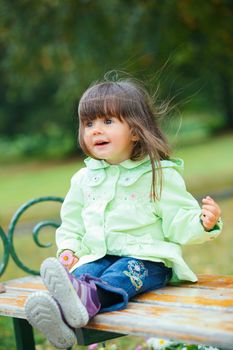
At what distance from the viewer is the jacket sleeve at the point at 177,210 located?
2803mm

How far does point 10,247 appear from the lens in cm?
359

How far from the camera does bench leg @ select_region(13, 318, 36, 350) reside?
3.06 meters

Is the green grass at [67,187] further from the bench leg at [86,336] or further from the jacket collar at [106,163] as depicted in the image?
the bench leg at [86,336]

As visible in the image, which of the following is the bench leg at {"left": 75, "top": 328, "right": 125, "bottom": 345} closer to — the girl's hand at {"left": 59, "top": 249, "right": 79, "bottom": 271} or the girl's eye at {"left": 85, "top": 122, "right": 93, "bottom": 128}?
the girl's hand at {"left": 59, "top": 249, "right": 79, "bottom": 271}

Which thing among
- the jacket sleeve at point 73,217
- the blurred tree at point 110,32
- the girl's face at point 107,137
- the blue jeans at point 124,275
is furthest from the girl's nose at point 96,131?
the blurred tree at point 110,32

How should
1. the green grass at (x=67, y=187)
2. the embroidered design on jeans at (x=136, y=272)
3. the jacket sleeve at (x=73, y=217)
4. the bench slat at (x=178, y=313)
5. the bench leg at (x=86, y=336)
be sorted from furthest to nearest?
the green grass at (x=67, y=187) < the jacket sleeve at (x=73, y=217) < the embroidered design on jeans at (x=136, y=272) < the bench leg at (x=86, y=336) < the bench slat at (x=178, y=313)

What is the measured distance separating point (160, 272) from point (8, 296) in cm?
Result: 62

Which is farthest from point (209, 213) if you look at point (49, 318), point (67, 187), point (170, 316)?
point (67, 187)

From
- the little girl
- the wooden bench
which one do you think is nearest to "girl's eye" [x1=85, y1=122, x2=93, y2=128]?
the little girl

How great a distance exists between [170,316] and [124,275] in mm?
433

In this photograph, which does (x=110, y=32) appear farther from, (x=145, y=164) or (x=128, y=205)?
(x=128, y=205)

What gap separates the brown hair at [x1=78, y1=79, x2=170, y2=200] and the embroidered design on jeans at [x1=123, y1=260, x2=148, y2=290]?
275 millimetres

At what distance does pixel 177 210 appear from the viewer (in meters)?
2.89

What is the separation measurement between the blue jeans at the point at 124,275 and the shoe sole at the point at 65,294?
0.51 ft
